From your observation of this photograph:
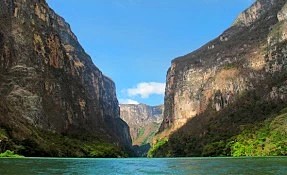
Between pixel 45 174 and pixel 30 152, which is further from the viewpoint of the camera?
pixel 30 152

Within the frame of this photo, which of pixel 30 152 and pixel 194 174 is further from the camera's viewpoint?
pixel 30 152

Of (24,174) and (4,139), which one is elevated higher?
(4,139)

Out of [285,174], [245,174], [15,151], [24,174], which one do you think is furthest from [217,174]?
[15,151]

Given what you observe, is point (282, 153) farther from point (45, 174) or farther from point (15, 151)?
point (45, 174)

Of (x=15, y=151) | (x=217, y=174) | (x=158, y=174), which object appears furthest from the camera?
(x=15, y=151)

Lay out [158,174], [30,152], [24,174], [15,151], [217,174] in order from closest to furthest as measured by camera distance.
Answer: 1. [24,174]
2. [217,174]
3. [158,174]
4. [15,151]
5. [30,152]

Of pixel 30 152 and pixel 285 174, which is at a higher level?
pixel 30 152

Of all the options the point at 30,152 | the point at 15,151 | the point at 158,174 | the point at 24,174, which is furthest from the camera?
the point at 30,152

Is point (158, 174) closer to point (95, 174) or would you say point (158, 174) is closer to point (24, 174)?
point (95, 174)

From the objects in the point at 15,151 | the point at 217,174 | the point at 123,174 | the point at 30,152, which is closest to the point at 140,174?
the point at 123,174
